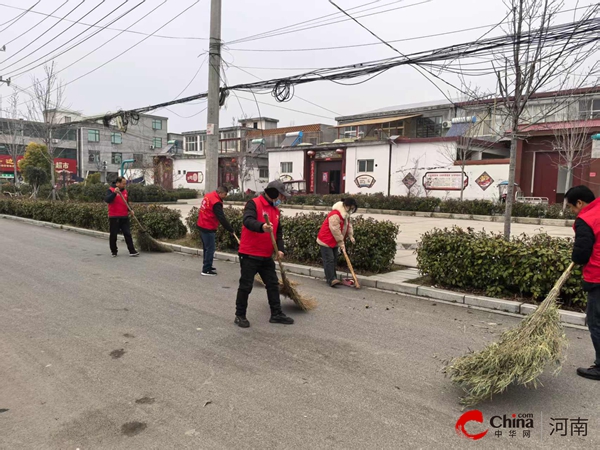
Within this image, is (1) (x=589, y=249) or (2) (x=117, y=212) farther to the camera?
(2) (x=117, y=212)

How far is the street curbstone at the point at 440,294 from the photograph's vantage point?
606 centimetres

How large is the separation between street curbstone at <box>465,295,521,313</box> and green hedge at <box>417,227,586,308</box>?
0.25 metres

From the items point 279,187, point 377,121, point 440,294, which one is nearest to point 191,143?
point 377,121

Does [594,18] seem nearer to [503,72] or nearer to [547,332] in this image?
[503,72]

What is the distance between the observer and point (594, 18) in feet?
24.2

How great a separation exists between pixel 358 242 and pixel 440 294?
1726 millimetres

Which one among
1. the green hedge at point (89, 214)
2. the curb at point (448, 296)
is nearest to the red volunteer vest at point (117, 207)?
the green hedge at point (89, 214)

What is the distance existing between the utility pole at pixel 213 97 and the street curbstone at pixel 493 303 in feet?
23.8

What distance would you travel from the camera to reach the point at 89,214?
13.9 meters

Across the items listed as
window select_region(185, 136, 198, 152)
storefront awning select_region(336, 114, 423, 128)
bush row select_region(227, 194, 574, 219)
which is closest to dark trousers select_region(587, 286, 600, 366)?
bush row select_region(227, 194, 574, 219)

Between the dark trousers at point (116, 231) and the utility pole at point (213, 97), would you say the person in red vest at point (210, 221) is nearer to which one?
the dark trousers at point (116, 231)

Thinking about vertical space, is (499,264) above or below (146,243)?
above

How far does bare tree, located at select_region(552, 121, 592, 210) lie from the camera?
2047 centimetres

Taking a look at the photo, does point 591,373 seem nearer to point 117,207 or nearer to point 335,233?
point 335,233
